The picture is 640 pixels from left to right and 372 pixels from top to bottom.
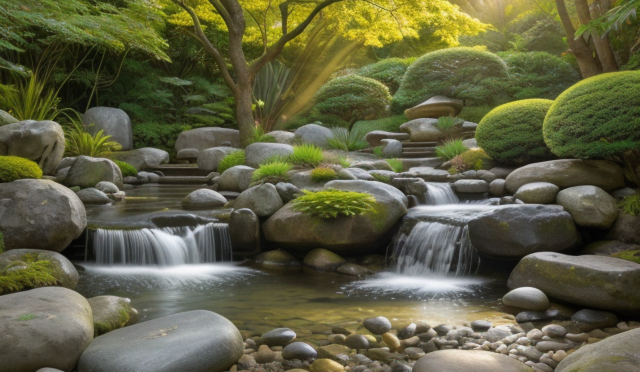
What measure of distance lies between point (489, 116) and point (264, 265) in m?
5.98

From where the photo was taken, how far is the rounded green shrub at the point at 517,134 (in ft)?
32.3

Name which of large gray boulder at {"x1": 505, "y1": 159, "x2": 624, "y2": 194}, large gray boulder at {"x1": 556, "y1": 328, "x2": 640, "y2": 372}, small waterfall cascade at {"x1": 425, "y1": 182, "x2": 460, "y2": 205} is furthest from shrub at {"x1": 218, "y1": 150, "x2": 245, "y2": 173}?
large gray boulder at {"x1": 556, "y1": 328, "x2": 640, "y2": 372}

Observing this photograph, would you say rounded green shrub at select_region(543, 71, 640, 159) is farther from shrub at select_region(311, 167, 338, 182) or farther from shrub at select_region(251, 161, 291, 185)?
shrub at select_region(251, 161, 291, 185)

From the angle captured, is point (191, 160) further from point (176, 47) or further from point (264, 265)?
point (264, 265)

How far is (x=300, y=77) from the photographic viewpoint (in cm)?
2197

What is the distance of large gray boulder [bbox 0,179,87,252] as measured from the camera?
21.3 feet

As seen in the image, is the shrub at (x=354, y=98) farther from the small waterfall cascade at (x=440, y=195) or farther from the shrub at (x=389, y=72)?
the small waterfall cascade at (x=440, y=195)

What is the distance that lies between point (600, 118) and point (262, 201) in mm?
5416

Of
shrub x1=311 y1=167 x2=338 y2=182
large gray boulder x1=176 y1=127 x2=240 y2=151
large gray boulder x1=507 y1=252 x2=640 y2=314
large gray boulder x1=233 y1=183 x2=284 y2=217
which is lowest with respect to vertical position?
large gray boulder x1=507 y1=252 x2=640 y2=314

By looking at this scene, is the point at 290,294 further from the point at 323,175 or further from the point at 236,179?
the point at 236,179

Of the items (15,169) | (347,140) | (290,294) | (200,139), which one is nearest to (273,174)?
(290,294)

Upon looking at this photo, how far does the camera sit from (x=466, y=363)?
3.56 m

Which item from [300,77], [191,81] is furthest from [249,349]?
[300,77]

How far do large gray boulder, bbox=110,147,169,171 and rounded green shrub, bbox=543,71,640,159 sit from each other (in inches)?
471
